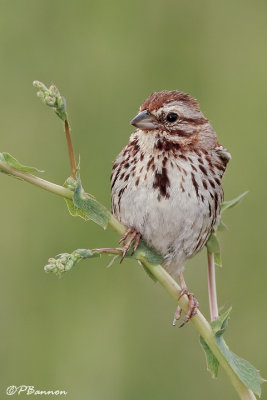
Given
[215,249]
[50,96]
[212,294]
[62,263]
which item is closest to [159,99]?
[215,249]

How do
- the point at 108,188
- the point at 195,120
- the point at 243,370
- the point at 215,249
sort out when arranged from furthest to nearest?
the point at 108,188
the point at 195,120
the point at 215,249
the point at 243,370

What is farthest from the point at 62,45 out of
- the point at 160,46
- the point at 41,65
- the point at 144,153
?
the point at 144,153

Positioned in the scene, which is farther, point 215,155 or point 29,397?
point 29,397

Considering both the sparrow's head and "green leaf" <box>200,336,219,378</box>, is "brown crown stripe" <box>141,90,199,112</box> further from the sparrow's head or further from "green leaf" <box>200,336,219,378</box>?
"green leaf" <box>200,336,219,378</box>

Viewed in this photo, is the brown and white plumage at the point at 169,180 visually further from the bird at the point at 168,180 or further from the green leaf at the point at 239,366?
the green leaf at the point at 239,366

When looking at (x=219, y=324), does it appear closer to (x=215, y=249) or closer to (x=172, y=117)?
(x=215, y=249)

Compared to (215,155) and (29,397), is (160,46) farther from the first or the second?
(29,397)
